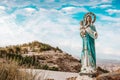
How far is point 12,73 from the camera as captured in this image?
750 centimetres

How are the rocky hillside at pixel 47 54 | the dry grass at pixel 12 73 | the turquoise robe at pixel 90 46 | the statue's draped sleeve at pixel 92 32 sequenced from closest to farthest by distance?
the dry grass at pixel 12 73 → the statue's draped sleeve at pixel 92 32 → the turquoise robe at pixel 90 46 → the rocky hillside at pixel 47 54

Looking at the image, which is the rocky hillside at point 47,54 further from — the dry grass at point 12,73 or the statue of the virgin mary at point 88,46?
the dry grass at point 12,73

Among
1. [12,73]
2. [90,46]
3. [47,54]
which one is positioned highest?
[90,46]

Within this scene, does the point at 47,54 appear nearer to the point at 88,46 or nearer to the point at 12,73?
the point at 88,46

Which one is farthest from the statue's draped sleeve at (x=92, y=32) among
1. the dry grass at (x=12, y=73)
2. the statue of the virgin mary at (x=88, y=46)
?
the dry grass at (x=12, y=73)

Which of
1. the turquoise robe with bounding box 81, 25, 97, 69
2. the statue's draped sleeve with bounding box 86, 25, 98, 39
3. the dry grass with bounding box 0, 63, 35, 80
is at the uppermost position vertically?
the statue's draped sleeve with bounding box 86, 25, 98, 39

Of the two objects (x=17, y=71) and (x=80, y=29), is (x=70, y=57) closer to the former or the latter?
(x=80, y=29)

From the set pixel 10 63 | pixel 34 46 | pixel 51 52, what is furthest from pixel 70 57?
pixel 10 63

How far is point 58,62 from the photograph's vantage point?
1109 inches

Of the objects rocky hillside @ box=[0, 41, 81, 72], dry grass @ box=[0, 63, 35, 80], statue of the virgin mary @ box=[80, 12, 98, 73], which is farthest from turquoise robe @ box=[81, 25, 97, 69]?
rocky hillside @ box=[0, 41, 81, 72]

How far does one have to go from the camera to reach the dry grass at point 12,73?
7075 mm

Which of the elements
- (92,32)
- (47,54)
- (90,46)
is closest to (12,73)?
(92,32)

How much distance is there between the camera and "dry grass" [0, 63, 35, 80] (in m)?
7.08

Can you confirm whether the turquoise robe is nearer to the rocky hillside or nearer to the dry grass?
the dry grass
